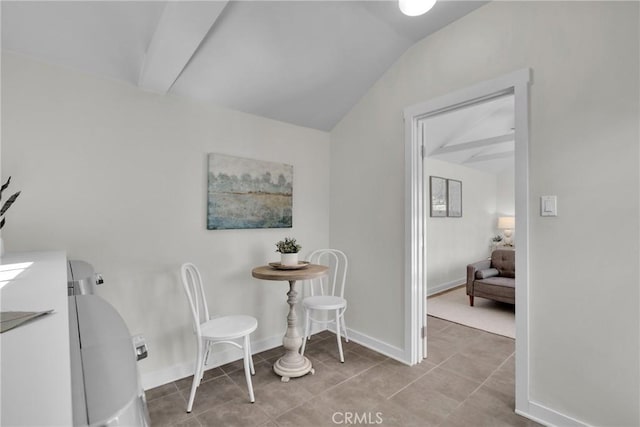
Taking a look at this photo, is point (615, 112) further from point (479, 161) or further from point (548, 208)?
point (479, 161)

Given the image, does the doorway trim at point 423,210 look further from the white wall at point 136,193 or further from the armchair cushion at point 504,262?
the armchair cushion at point 504,262

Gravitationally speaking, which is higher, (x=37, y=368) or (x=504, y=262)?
(x=37, y=368)

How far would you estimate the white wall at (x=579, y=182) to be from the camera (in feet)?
5.23

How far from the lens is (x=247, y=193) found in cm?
275

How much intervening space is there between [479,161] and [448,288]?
2480mm

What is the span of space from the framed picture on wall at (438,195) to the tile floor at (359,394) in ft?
8.24

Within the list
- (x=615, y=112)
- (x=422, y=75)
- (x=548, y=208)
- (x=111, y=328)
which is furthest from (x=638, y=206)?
(x=111, y=328)

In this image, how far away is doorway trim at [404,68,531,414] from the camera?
1916 millimetres

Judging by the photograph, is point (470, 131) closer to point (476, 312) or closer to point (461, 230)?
point (461, 230)

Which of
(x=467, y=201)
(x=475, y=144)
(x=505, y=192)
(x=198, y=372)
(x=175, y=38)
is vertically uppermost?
(x=475, y=144)

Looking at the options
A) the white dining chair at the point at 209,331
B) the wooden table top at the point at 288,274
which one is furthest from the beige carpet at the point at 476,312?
the white dining chair at the point at 209,331

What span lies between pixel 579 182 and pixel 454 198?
3.81 metres

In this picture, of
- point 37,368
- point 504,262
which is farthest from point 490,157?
point 37,368

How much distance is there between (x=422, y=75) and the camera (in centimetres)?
253
